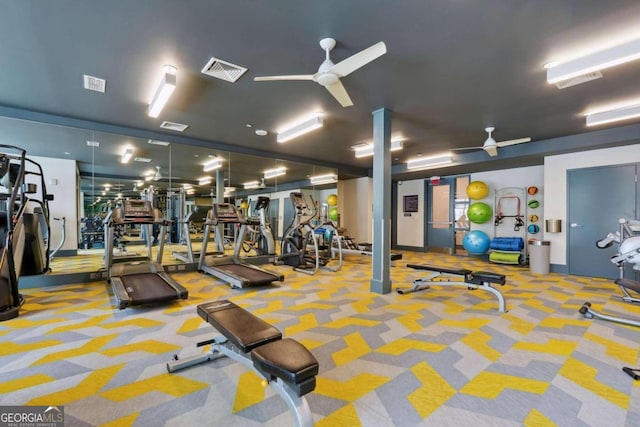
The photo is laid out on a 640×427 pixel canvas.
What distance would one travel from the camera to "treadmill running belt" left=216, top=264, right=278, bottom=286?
4836 millimetres

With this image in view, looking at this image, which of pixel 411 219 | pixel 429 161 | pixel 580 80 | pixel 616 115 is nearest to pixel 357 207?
pixel 411 219

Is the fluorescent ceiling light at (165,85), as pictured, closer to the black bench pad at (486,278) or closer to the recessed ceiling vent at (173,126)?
the recessed ceiling vent at (173,126)

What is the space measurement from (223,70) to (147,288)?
10.4 ft

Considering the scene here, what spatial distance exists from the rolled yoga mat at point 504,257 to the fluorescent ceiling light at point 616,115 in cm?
370

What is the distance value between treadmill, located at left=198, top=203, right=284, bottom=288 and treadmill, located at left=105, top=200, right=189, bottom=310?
86 centimetres

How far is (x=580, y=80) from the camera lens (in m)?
3.58

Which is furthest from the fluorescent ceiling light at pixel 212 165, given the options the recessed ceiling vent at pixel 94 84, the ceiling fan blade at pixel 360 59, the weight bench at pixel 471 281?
the weight bench at pixel 471 281

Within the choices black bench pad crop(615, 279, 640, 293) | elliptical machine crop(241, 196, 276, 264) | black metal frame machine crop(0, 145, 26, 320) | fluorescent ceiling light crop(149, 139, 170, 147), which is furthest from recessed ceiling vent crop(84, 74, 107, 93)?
black bench pad crop(615, 279, 640, 293)

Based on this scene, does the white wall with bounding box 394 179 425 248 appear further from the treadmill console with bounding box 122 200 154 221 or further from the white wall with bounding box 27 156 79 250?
the white wall with bounding box 27 156 79 250

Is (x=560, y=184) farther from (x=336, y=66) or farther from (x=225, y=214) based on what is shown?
(x=225, y=214)

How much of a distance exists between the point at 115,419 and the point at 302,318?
202 centimetres

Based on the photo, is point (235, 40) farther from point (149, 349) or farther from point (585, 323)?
point (585, 323)

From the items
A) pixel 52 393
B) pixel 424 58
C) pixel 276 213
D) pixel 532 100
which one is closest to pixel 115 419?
pixel 52 393

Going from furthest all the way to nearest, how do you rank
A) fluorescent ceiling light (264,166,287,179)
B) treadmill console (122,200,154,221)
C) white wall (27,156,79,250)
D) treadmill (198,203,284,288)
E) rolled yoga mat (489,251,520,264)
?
fluorescent ceiling light (264,166,287,179) → rolled yoga mat (489,251,520,264) → white wall (27,156,79,250) → treadmill console (122,200,154,221) → treadmill (198,203,284,288)
